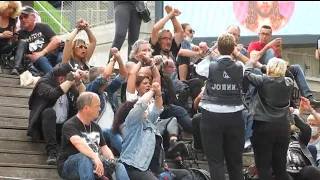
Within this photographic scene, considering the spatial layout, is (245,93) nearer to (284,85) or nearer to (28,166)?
(284,85)

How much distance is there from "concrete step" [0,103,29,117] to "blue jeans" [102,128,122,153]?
140cm

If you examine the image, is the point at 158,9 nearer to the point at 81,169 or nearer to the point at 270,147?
the point at 270,147

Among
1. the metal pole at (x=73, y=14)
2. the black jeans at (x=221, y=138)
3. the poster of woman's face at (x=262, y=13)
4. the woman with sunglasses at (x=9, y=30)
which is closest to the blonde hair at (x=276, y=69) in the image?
the black jeans at (x=221, y=138)

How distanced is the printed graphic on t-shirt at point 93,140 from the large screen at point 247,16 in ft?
25.5

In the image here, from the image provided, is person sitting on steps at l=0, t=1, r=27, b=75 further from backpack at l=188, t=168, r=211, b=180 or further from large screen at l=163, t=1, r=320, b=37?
large screen at l=163, t=1, r=320, b=37

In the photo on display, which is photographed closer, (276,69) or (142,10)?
(276,69)

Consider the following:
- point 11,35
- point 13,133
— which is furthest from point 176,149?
point 11,35

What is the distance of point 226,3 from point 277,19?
→ 1103mm

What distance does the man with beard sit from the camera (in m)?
17.4

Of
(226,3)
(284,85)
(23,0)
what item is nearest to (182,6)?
(226,3)

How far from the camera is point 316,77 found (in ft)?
47.1

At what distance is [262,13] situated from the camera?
17.7 metres

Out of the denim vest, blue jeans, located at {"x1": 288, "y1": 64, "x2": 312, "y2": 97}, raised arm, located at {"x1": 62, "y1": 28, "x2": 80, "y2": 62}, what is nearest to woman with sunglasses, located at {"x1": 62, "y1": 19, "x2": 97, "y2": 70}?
raised arm, located at {"x1": 62, "y1": 28, "x2": 80, "y2": 62}

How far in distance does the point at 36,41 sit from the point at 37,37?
0.06m
